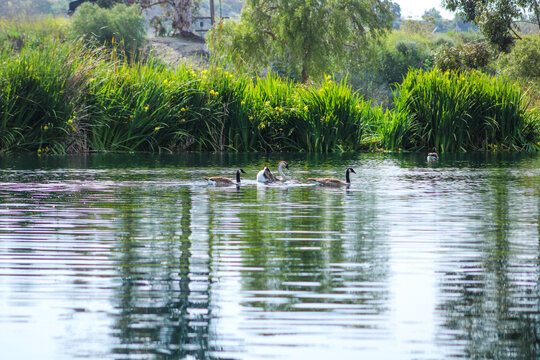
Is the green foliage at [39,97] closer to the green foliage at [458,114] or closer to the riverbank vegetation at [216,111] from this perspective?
the riverbank vegetation at [216,111]

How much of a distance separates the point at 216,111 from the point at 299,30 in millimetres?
25262

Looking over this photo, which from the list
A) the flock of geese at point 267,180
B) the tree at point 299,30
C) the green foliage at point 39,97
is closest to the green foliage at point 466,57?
the tree at point 299,30

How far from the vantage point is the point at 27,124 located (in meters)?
23.2

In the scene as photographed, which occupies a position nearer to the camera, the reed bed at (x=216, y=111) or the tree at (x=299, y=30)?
the reed bed at (x=216, y=111)

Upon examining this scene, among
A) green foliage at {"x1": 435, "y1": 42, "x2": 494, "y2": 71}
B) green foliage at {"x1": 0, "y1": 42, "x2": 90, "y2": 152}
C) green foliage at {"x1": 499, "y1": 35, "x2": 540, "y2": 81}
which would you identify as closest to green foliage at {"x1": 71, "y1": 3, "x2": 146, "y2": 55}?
green foliage at {"x1": 435, "y1": 42, "x2": 494, "y2": 71}

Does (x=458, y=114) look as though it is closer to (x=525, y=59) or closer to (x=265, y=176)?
(x=265, y=176)

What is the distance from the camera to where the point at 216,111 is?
985 inches

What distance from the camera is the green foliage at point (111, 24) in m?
66.1

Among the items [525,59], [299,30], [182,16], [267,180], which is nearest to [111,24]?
[182,16]

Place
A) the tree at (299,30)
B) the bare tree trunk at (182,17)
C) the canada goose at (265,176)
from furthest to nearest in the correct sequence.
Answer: the bare tree trunk at (182,17) < the tree at (299,30) < the canada goose at (265,176)

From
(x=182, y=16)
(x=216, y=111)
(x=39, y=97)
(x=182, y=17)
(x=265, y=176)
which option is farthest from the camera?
(x=182, y=17)

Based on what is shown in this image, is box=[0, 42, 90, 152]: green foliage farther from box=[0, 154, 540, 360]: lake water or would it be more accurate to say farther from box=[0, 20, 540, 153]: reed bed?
box=[0, 154, 540, 360]: lake water

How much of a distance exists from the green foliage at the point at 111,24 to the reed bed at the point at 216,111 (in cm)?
4112

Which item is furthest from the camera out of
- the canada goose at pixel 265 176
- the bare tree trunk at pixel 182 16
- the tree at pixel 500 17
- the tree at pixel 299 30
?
the bare tree trunk at pixel 182 16
